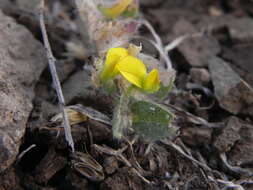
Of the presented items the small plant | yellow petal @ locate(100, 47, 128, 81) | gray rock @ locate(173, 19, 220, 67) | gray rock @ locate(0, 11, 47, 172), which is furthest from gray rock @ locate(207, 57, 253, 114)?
gray rock @ locate(0, 11, 47, 172)

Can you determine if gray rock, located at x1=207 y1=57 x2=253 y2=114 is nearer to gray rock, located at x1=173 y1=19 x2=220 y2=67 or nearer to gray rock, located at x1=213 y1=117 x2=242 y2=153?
gray rock, located at x1=213 y1=117 x2=242 y2=153

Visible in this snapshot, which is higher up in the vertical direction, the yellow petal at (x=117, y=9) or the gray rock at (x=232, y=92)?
the yellow petal at (x=117, y=9)

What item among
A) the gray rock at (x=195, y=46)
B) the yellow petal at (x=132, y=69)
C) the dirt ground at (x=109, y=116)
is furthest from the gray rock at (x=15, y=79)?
the gray rock at (x=195, y=46)

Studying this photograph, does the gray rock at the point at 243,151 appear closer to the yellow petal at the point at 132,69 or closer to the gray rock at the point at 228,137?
the gray rock at the point at 228,137

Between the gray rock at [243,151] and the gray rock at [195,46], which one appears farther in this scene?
the gray rock at [195,46]

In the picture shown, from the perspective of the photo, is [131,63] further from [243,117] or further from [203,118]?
[243,117]
